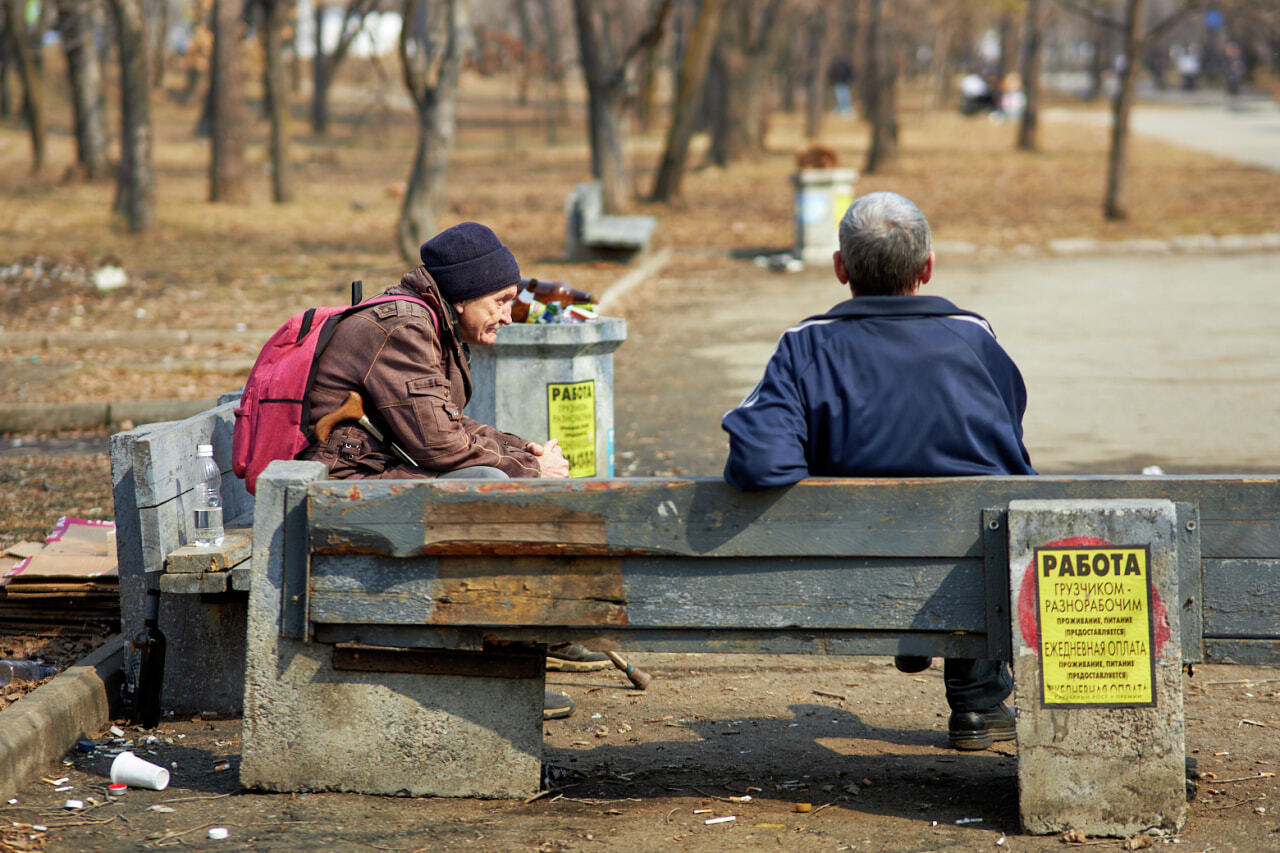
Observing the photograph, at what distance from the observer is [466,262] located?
13.2 feet

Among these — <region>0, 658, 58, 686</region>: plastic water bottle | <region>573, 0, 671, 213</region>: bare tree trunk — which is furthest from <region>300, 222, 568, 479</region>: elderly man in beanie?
<region>573, 0, 671, 213</region>: bare tree trunk

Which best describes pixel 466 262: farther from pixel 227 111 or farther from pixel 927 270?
pixel 227 111

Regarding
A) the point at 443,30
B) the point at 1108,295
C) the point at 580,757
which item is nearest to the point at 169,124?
the point at 443,30

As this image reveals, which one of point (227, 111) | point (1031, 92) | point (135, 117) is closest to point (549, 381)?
point (135, 117)

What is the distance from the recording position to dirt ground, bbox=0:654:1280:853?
3.32m

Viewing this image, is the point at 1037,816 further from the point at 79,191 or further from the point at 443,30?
the point at 79,191

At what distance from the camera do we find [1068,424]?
Result: 835 cm

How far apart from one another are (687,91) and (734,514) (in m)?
18.2

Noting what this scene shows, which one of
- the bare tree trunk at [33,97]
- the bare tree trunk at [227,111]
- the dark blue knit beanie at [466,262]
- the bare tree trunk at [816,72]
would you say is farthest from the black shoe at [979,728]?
the bare tree trunk at [816,72]

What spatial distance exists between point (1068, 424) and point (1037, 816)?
17.8 ft

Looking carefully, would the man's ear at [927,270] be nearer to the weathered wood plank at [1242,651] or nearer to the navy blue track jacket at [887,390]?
the navy blue track jacket at [887,390]

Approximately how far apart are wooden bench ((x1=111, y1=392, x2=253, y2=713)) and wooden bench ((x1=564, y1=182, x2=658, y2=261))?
1115cm

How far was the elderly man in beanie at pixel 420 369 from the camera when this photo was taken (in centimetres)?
387

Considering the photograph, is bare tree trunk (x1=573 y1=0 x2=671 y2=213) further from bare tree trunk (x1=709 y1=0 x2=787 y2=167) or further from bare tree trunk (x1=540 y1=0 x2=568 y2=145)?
bare tree trunk (x1=540 y1=0 x2=568 y2=145)
